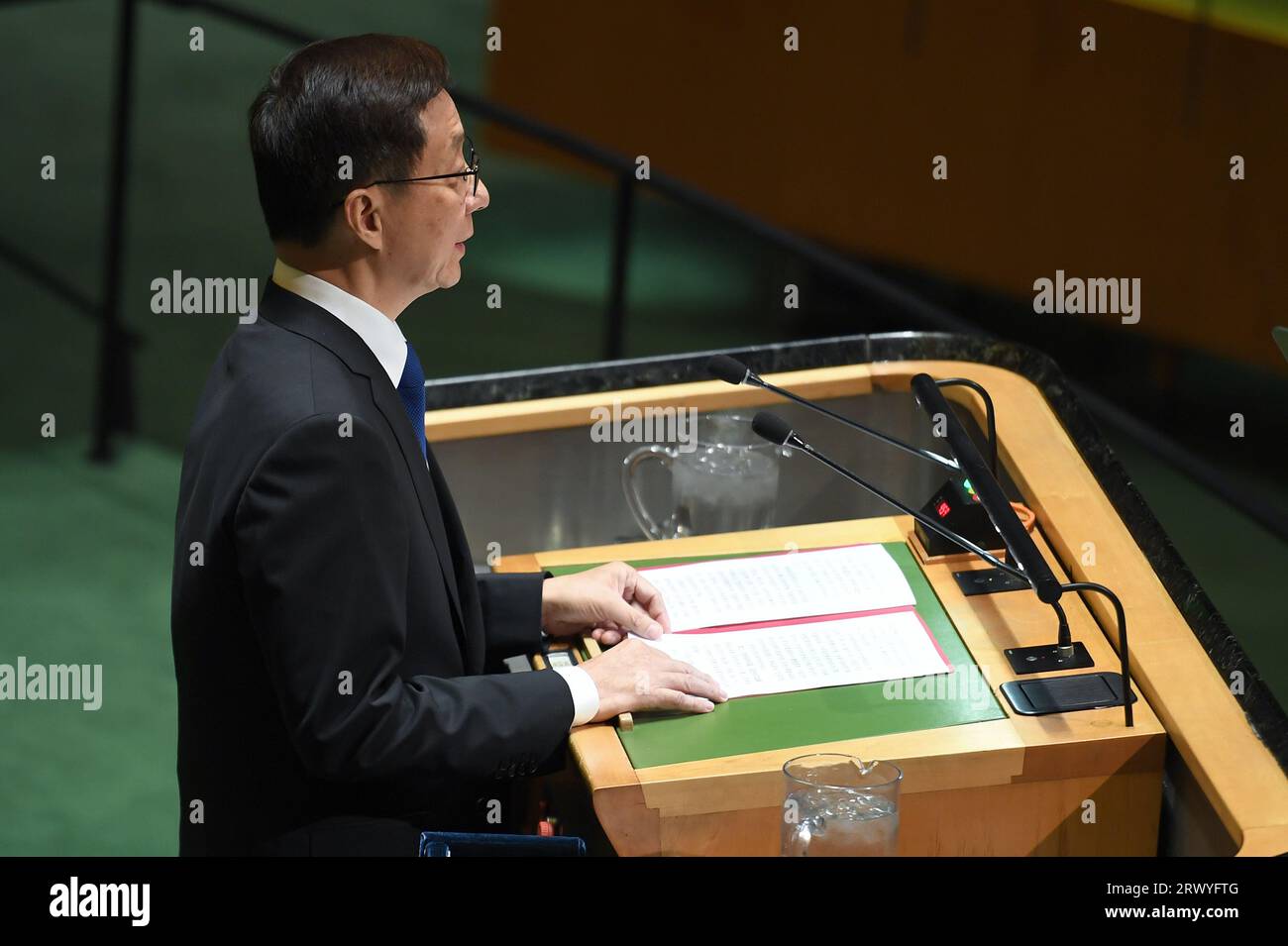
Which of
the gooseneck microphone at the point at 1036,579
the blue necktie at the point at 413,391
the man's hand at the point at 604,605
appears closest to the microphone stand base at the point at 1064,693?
the gooseneck microphone at the point at 1036,579

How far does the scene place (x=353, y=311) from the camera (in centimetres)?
181

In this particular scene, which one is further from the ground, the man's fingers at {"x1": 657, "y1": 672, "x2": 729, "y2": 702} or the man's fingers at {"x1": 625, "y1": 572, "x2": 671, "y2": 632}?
the man's fingers at {"x1": 625, "y1": 572, "x2": 671, "y2": 632}

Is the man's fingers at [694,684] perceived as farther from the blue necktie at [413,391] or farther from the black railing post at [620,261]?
the black railing post at [620,261]

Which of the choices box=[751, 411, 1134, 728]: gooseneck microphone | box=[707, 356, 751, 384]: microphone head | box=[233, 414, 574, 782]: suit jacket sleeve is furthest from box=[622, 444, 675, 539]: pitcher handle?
box=[233, 414, 574, 782]: suit jacket sleeve

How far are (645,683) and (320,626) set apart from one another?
0.41 metres

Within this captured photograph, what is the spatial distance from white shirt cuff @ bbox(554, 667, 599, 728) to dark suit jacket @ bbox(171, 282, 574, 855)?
0.06ft

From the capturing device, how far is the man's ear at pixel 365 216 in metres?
1.76

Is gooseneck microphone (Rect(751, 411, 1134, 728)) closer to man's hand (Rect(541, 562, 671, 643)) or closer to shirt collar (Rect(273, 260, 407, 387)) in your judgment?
man's hand (Rect(541, 562, 671, 643))

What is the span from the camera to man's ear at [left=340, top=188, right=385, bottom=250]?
1.76m

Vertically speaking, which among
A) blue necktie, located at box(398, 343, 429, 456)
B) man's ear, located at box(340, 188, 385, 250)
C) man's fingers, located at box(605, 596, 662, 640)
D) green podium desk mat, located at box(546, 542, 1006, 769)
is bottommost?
green podium desk mat, located at box(546, 542, 1006, 769)

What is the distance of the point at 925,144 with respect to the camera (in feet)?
17.5

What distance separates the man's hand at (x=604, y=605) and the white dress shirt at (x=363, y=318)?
217 millimetres

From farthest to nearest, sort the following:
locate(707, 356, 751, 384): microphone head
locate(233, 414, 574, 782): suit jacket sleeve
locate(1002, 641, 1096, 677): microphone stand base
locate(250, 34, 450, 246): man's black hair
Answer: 1. locate(707, 356, 751, 384): microphone head
2. locate(1002, 641, 1096, 677): microphone stand base
3. locate(250, 34, 450, 246): man's black hair
4. locate(233, 414, 574, 782): suit jacket sleeve

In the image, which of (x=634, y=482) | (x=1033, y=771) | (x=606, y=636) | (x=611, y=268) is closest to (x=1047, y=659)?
(x=1033, y=771)
